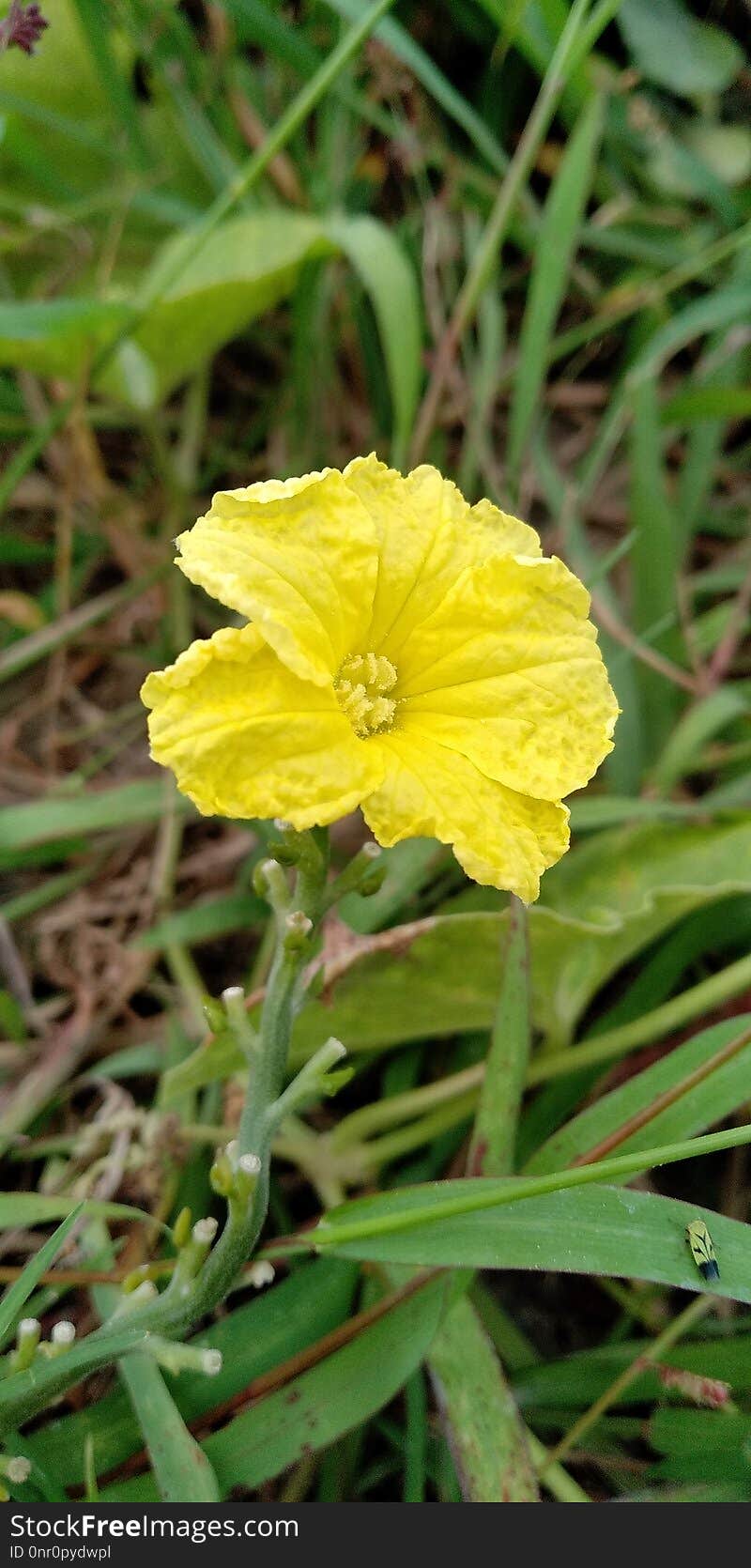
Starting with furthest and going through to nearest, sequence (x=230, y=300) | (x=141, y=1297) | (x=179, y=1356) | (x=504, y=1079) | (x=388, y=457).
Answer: (x=388, y=457) < (x=230, y=300) < (x=504, y=1079) < (x=141, y=1297) < (x=179, y=1356)

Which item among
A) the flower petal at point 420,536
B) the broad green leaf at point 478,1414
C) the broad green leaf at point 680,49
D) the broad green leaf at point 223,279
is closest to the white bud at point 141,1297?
the broad green leaf at point 478,1414

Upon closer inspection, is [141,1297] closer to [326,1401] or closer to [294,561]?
[326,1401]

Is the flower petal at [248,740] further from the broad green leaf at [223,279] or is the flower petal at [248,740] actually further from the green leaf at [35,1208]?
the broad green leaf at [223,279]

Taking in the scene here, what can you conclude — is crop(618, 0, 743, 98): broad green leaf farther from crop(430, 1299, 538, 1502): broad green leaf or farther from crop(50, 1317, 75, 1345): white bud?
crop(50, 1317, 75, 1345): white bud

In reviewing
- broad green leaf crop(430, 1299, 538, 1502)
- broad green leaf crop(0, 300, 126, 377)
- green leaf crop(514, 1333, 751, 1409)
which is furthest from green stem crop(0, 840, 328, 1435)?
broad green leaf crop(0, 300, 126, 377)

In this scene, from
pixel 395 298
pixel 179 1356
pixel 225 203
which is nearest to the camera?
pixel 179 1356

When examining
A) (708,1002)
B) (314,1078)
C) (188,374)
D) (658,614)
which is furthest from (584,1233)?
(188,374)

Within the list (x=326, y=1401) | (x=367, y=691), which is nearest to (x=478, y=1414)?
(x=326, y=1401)
